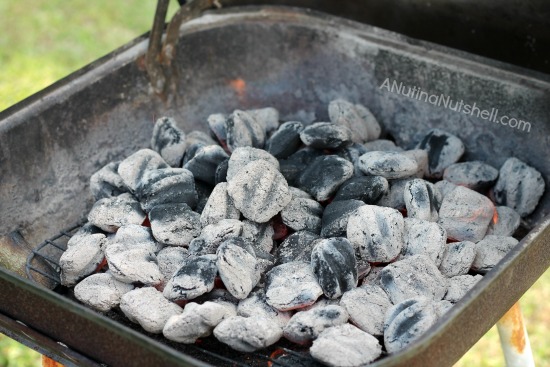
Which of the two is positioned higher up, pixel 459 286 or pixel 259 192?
pixel 259 192

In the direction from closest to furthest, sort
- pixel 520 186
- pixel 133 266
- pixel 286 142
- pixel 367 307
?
pixel 367 307
pixel 133 266
pixel 520 186
pixel 286 142

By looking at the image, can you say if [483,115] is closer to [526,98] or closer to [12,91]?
[526,98]

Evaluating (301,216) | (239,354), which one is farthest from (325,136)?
(239,354)

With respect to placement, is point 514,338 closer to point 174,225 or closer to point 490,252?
point 490,252

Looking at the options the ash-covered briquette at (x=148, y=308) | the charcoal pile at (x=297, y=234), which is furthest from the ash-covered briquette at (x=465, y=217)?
the ash-covered briquette at (x=148, y=308)

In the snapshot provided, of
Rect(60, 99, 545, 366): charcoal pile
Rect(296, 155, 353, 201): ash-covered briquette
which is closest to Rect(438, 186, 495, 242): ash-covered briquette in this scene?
Rect(60, 99, 545, 366): charcoal pile

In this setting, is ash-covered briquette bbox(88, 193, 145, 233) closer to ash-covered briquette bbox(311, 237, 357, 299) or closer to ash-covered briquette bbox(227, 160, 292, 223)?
ash-covered briquette bbox(227, 160, 292, 223)

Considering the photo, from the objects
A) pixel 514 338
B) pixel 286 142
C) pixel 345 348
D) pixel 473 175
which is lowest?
pixel 514 338
